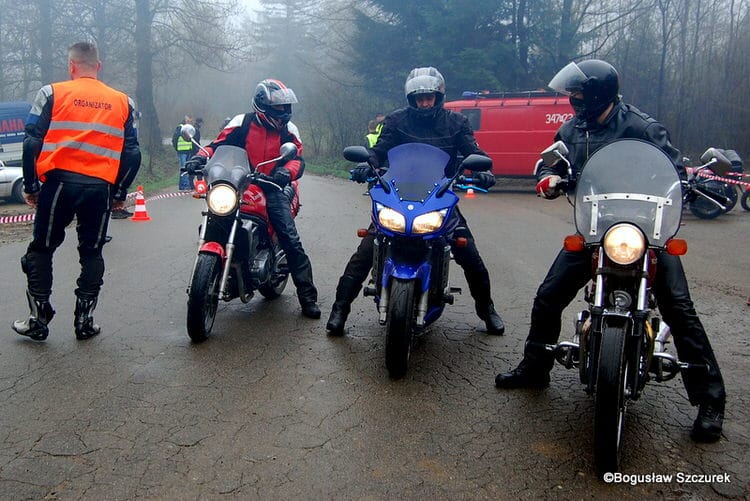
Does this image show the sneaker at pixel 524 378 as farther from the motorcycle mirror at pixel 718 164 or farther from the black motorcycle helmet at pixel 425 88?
the black motorcycle helmet at pixel 425 88

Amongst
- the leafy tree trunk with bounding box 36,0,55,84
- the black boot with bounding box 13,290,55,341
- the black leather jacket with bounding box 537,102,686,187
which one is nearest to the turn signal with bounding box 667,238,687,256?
the black leather jacket with bounding box 537,102,686,187

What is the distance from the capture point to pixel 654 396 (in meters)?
4.19

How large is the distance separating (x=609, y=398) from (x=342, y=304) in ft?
8.67

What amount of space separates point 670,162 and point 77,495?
126 inches

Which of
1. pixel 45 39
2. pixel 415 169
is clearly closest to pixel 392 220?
pixel 415 169

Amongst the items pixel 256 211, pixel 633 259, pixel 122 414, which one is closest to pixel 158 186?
pixel 256 211

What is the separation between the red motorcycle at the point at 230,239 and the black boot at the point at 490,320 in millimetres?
1783

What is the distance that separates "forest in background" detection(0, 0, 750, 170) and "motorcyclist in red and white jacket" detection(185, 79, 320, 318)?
63.7 feet

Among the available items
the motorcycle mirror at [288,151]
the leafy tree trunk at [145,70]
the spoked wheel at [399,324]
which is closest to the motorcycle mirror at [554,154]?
the spoked wheel at [399,324]

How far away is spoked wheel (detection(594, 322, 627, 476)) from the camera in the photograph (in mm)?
3105

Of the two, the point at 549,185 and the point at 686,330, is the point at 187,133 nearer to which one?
the point at 549,185

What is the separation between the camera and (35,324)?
505 cm

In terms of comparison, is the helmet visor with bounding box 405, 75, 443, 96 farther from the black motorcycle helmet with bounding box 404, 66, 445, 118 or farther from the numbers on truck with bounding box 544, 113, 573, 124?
the numbers on truck with bounding box 544, 113, 573, 124

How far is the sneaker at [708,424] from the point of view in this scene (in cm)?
354
